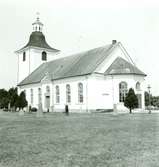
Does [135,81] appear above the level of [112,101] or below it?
above

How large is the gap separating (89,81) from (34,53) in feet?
63.7

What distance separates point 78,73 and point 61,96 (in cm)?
530

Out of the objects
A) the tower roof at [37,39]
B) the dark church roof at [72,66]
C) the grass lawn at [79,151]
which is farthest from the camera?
the tower roof at [37,39]

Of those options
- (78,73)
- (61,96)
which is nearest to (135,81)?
(78,73)

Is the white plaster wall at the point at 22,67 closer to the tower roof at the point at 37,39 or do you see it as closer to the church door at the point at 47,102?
the tower roof at the point at 37,39

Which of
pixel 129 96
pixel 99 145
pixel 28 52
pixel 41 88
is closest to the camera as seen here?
pixel 99 145

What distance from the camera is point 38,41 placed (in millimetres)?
53531

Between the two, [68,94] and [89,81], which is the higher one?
[89,81]

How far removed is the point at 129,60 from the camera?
4097 cm

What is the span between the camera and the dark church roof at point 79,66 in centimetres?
3683

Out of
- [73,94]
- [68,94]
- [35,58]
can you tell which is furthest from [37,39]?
[73,94]

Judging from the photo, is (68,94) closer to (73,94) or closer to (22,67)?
(73,94)

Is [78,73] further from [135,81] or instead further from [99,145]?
[99,145]

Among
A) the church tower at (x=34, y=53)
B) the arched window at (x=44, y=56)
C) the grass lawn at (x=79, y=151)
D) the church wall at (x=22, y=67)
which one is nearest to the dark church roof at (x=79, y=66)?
the church tower at (x=34, y=53)
